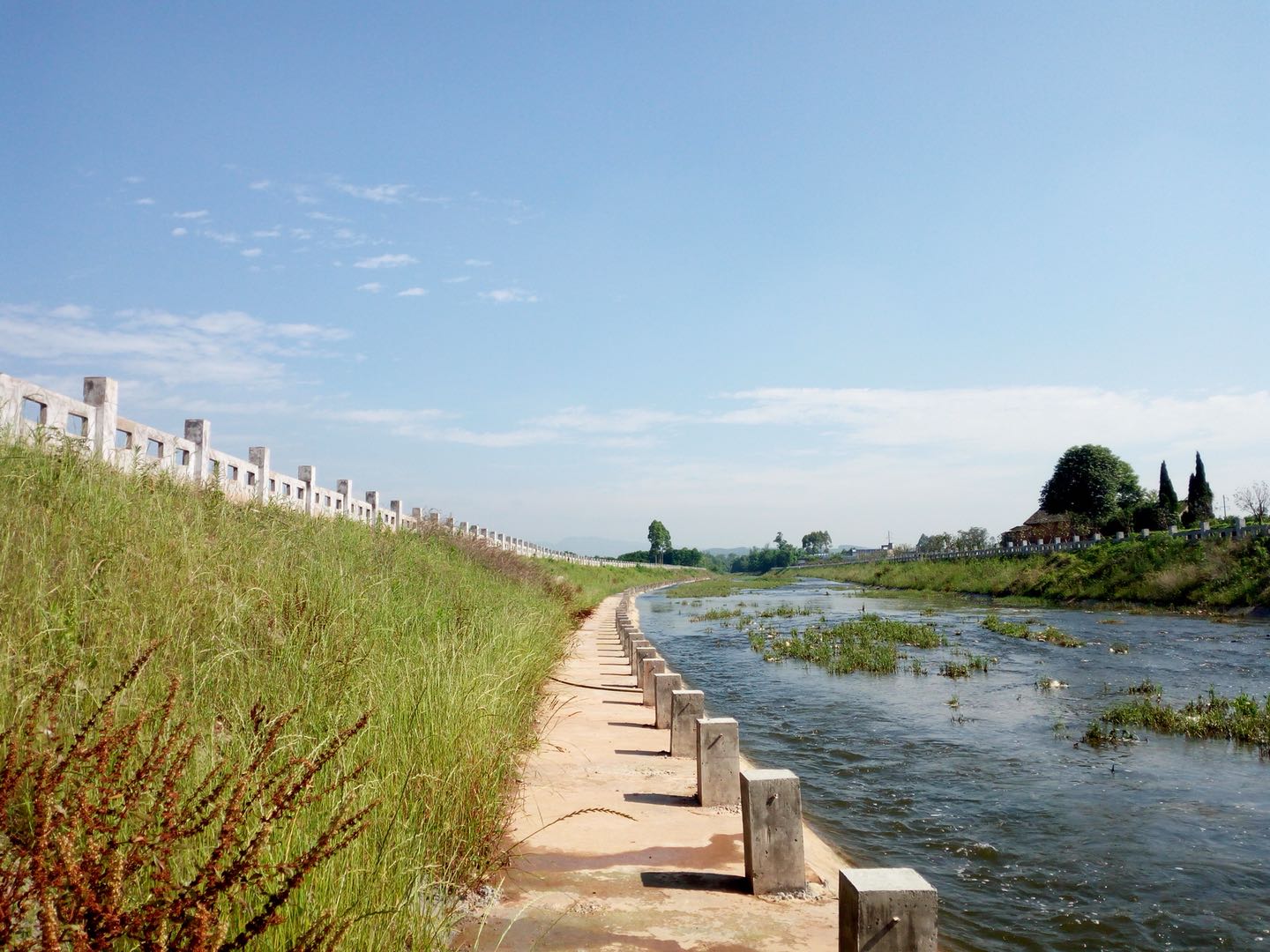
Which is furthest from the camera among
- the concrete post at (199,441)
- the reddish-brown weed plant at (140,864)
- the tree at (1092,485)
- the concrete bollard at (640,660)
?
the tree at (1092,485)

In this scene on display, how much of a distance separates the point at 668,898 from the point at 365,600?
348 cm

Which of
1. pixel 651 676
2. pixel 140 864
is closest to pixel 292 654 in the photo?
pixel 140 864

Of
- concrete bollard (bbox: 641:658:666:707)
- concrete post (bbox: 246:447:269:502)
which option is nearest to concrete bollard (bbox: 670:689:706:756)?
concrete bollard (bbox: 641:658:666:707)

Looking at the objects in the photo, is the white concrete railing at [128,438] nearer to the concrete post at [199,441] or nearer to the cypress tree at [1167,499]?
the concrete post at [199,441]

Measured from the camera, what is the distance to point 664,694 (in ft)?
29.7

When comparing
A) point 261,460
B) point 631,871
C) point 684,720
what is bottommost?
point 631,871

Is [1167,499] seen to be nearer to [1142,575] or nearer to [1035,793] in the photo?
[1142,575]

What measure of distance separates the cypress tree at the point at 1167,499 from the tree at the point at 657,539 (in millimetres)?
69348

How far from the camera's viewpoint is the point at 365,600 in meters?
6.85

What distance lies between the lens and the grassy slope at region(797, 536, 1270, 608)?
85.3ft

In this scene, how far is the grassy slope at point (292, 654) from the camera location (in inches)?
152

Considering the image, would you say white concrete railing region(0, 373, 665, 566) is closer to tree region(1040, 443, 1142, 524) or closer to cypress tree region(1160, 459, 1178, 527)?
cypress tree region(1160, 459, 1178, 527)

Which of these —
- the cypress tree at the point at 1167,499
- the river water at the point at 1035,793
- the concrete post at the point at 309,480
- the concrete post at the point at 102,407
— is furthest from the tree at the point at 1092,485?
the concrete post at the point at 102,407

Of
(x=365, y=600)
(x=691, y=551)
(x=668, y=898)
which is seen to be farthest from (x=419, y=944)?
(x=691, y=551)
